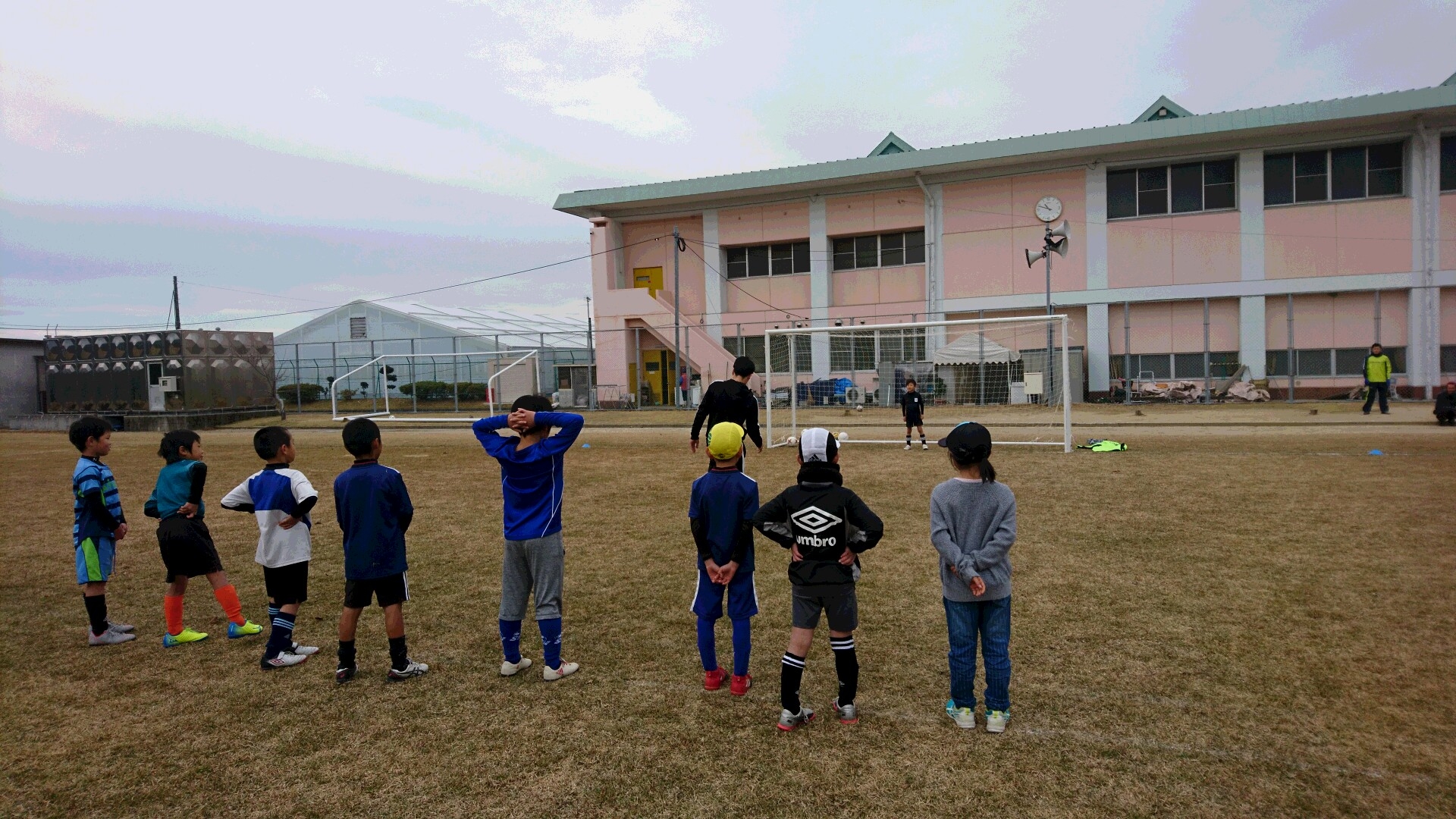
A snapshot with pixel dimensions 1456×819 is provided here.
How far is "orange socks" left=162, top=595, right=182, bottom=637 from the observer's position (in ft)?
17.2

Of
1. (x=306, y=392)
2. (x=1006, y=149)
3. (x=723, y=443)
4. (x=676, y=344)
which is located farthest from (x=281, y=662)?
(x=306, y=392)

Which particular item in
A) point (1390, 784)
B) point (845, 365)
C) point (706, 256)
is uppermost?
point (706, 256)

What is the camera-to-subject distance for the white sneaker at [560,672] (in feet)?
14.9

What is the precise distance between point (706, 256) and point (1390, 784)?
30946mm

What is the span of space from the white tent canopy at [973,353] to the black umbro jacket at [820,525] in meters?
20.1

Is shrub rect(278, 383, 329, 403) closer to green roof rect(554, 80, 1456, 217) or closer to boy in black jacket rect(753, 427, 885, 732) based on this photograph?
green roof rect(554, 80, 1456, 217)

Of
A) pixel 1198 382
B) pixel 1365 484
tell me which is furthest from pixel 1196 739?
pixel 1198 382

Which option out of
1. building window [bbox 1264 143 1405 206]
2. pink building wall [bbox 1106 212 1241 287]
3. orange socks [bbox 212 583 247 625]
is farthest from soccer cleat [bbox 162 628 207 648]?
building window [bbox 1264 143 1405 206]

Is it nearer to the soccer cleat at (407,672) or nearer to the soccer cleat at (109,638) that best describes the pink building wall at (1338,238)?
the soccer cleat at (407,672)

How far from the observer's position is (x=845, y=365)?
88.8ft

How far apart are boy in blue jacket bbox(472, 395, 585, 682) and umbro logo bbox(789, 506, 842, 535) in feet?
4.57

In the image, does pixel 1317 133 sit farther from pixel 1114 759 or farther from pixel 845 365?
pixel 1114 759

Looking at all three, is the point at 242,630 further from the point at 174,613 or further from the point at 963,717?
the point at 963,717

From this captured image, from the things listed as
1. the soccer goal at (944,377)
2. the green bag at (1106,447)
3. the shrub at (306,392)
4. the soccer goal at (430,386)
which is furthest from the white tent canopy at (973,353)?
the shrub at (306,392)
